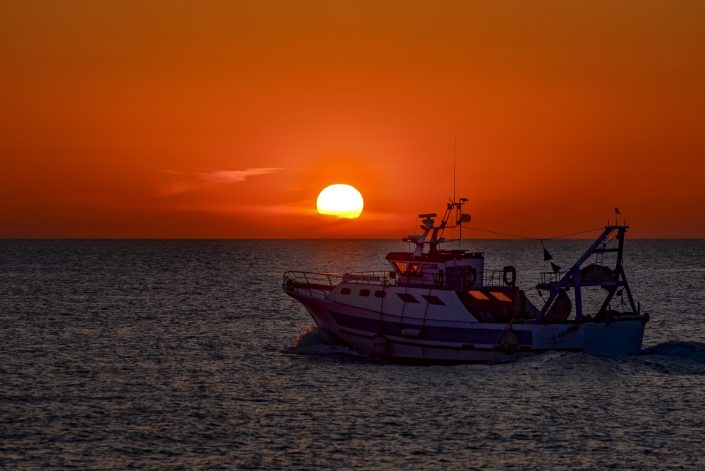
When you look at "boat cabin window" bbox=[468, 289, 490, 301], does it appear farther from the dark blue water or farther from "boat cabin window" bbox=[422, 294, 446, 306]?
the dark blue water

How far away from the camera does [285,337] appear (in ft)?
237

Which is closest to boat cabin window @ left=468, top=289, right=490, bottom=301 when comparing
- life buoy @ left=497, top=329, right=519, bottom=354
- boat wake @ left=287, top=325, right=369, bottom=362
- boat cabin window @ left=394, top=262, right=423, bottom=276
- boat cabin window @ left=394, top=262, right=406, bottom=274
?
life buoy @ left=497, top=329, right=519, bottom=354

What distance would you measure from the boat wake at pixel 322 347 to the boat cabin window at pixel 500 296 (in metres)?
9.53

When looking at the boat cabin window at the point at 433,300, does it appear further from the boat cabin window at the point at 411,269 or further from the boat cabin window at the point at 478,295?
the boat cabin window at the point at 411,269

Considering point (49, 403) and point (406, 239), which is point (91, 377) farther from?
point (406, 239)

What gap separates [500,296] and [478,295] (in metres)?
1.90

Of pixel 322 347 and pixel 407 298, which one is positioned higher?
pixel 407 298

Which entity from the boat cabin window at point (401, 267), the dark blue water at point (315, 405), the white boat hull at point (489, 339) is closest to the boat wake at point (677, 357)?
the dark blue water at point (315, 405)

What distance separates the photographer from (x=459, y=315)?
55938 mm

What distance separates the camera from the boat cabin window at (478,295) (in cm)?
5728

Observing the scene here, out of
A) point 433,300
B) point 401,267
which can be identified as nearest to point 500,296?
point 433,300

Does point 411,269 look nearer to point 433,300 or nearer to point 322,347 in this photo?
point 433,300

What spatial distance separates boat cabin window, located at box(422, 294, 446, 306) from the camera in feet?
185

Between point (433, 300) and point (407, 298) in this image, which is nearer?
point (433, 300)
